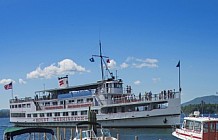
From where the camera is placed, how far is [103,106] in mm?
58406

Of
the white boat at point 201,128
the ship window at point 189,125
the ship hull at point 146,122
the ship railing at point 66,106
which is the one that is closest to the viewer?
the white boat at point 201,128

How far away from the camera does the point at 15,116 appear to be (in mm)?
76438

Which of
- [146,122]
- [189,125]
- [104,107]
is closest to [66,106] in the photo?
[104,107]

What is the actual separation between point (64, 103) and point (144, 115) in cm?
1686

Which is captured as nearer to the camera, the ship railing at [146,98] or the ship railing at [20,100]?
the ship railing at [146,98]

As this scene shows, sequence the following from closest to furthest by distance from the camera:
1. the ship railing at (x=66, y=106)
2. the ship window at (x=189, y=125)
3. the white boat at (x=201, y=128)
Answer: the white boat at (x=201, y=128), the ship window at (x=189, y=125), the ship railing at (x=66, y=106)

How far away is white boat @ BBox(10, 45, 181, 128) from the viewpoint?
52969 millimetres

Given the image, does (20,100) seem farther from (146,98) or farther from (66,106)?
(146,98)

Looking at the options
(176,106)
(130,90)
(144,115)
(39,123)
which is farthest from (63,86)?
(176,106)

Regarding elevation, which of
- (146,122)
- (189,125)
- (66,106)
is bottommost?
(146,122)

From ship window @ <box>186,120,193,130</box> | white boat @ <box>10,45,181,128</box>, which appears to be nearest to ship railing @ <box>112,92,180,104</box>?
white boat @ <box>10,45,181,128</box>

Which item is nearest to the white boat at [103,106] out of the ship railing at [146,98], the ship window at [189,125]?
the ship railing at [146,98]

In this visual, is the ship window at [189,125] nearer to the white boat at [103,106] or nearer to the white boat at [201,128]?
the white boat at [201,128]

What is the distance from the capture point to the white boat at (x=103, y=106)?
52969 mm
